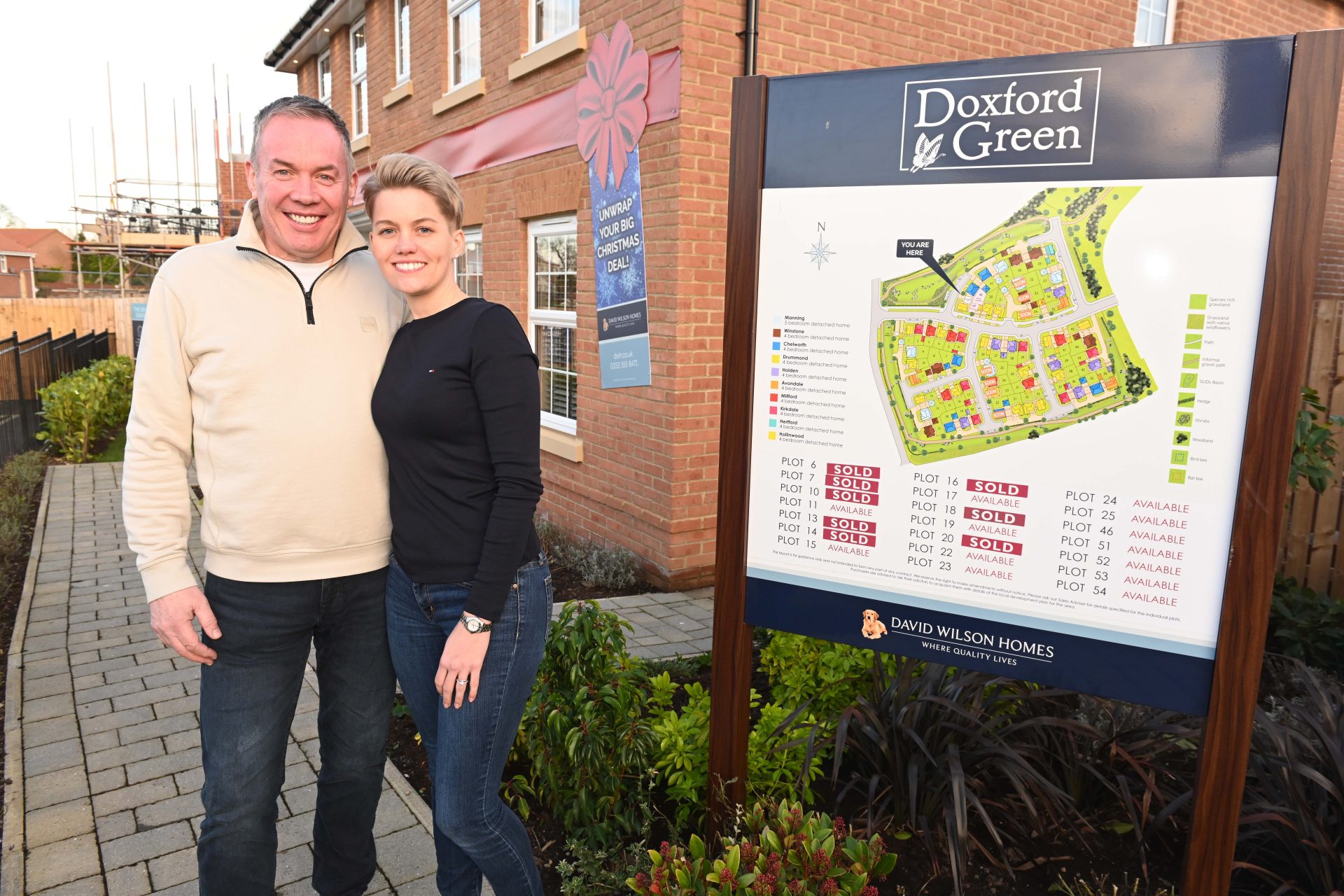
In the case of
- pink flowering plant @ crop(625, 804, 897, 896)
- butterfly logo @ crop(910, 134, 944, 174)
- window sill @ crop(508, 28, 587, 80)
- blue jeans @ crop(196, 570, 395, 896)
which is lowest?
pink flowering plant @ crop(625, 804, 897, 896)

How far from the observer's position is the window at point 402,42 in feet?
33.7

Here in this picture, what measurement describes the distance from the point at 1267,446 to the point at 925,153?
1042mm

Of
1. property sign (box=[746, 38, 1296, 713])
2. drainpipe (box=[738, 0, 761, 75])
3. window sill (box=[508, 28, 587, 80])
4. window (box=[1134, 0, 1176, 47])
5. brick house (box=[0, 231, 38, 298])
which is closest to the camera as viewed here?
property sign (box=[746, 38, 1296, 713])

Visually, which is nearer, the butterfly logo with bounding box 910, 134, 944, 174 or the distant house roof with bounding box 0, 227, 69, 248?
the butterfly logo with bounding box 910, 134, 944, 174

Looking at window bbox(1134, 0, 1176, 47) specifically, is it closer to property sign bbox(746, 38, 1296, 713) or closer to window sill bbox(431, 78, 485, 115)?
window sill bbox(431, 78, 485, 115)

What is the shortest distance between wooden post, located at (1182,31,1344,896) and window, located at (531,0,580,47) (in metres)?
5.81

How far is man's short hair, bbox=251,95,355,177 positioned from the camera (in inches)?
81.0

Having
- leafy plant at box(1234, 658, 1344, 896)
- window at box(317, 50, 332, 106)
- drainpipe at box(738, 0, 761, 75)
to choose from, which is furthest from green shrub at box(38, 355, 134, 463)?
leafy plant at box(1234, 658, 1344, 896)

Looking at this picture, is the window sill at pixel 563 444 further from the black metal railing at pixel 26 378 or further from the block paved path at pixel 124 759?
the black metal railing at pixel 26 378

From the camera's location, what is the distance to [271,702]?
2.14 metres

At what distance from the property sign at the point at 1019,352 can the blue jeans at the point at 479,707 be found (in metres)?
0.80

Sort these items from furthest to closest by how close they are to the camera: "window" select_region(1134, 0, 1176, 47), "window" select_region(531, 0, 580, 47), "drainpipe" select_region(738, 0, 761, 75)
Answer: "window" select_region(1134, 0, 1176, 47)
"window" select_region(531, 0, 580, 47)
"drainpipe" select_region(738, 0, 761, 75)

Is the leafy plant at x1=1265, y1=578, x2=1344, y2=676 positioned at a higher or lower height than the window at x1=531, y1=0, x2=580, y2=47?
lower

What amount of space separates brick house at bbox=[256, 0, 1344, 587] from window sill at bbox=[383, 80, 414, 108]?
150 millimetres
